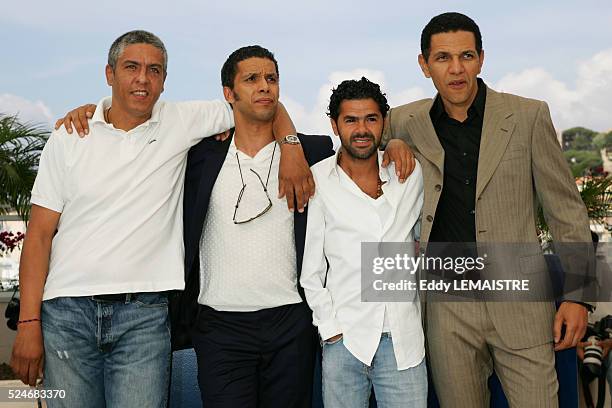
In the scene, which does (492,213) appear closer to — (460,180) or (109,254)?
(460,180)

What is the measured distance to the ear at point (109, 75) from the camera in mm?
2404

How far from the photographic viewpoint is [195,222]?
2.40 m

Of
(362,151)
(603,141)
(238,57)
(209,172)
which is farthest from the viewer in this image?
(603,141)

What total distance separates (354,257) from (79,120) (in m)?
1.08

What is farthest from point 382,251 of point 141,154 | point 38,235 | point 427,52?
point 38,235

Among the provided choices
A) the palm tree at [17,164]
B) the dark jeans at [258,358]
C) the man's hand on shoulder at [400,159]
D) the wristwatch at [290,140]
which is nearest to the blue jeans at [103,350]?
the dark jeans at [258,358]

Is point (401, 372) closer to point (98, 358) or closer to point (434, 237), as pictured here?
point (434, 237)

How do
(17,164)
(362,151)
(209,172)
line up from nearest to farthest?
(362,151), (209,172), (17,164)

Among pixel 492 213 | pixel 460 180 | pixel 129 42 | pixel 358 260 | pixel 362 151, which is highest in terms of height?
pixel 129 42

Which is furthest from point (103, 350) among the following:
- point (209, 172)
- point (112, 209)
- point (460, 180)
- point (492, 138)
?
point (492, 138)

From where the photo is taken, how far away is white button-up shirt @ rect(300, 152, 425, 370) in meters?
2.23

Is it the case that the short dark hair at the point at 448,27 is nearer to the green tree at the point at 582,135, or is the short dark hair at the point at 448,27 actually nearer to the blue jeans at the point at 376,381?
the blue jeans at the point at 376,381

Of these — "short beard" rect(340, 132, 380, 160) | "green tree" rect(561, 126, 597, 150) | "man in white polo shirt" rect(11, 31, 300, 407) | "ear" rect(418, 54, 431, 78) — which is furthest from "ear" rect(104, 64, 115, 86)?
"green tree" rect(561, 126, 597, 150)

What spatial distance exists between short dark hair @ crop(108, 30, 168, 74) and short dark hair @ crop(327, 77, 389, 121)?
65 centimetres
